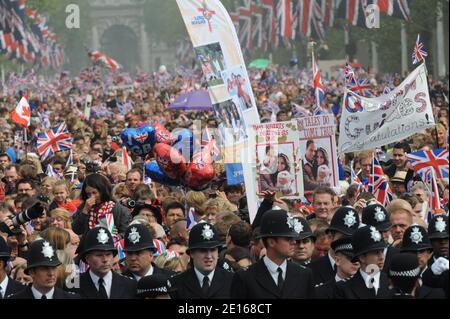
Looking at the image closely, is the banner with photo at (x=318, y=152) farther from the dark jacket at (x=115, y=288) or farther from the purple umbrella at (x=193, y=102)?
the purple umbrella at (x=193, y=102)

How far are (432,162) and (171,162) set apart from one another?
2671mm

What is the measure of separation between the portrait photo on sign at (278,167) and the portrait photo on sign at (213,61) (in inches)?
69.6

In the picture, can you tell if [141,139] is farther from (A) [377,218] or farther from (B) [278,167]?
(A) [377,218]

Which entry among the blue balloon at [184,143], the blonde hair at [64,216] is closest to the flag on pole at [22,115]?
the blue balloon at [184,143]

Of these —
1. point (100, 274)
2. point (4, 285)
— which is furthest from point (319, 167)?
point (4, 285)

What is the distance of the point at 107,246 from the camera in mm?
9180

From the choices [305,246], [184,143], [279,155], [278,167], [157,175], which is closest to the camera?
[305,246]

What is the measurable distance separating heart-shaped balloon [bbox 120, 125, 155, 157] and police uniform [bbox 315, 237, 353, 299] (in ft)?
23.3

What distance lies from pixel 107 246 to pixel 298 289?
1375 millimetres

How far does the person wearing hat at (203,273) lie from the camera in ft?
30.2

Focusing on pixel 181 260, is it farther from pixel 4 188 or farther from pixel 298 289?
pixel 4 188

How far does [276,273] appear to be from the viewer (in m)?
8.70

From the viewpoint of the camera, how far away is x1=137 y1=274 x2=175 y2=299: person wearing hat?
8594 millimetres

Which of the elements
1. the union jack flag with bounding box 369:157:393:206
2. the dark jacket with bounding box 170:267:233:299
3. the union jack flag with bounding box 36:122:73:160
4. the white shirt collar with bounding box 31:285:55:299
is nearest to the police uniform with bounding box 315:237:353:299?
the dark jacket with bounding box 170:267:233:299
